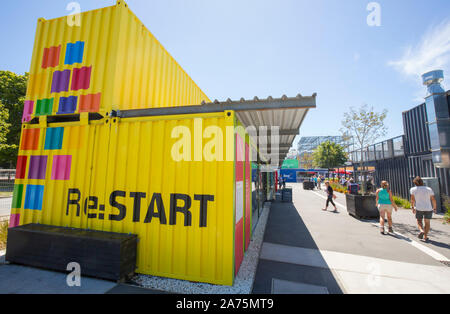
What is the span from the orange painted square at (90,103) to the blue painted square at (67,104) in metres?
0.18

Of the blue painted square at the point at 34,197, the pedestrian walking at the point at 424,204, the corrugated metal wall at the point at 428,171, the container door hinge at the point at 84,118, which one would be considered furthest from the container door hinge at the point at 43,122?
the corrugated metal wall at the point at 428,171

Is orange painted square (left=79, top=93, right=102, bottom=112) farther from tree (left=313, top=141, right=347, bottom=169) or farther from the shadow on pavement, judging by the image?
tree (left=313, top=141, right=347, bottom=169)

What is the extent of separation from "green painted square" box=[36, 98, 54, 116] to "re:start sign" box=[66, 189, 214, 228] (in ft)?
6.77

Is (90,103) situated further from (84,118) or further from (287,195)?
(287,195)

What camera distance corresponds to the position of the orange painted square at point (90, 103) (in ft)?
13.5

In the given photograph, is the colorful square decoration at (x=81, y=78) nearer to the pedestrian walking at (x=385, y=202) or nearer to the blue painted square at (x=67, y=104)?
the blue painted square at (x=67, y=104)

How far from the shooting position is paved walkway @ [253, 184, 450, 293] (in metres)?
3.28

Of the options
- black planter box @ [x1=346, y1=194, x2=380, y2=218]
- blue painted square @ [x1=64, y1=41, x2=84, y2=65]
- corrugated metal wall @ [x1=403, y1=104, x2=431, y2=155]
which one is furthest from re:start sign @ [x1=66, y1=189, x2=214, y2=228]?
corrugated metal wall @ [x1=403, y1=104, x2=431, y2=155]

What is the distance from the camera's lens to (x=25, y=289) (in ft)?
9.56

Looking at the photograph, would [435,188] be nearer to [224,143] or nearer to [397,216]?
[397,216]

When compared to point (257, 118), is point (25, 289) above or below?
below
